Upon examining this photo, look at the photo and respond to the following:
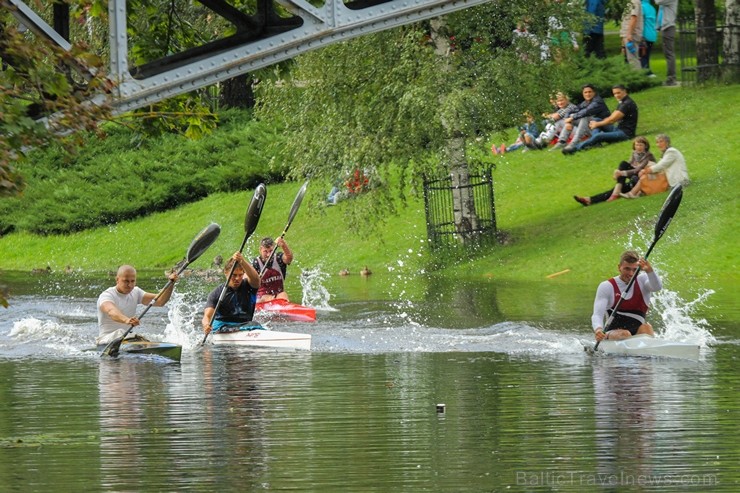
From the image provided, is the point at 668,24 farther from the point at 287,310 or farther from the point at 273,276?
the point at 287,310

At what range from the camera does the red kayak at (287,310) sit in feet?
77.6

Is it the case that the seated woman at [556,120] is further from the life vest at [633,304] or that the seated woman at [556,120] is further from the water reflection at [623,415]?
the water reflection at [623,415]

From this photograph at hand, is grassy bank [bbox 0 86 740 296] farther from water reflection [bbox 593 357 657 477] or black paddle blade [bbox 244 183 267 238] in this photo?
water reflection [bbox 593 357 657 477]

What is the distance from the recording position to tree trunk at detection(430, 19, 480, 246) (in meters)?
29.8

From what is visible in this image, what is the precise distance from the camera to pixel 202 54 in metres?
15.5

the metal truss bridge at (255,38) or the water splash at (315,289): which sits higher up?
the metal truss bridge at (255,38)

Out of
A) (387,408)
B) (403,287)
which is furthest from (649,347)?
(403,287)

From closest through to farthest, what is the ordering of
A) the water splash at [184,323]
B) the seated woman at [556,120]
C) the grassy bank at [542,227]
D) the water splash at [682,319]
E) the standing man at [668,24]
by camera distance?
1. the water splash at [682,319]
2. the water splash at [184,323]
3. the grassy bank at [542,227]
4. the seated woman at [556,120]
5. the standing man at [668,24]

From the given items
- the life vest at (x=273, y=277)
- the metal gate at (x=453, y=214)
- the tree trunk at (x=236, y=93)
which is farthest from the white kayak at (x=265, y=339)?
the tree trunk at (x=236, y=93)

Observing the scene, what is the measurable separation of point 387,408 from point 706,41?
2473 cm

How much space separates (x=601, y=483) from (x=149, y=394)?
21.1ft

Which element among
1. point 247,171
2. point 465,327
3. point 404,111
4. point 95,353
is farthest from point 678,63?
point 95,353

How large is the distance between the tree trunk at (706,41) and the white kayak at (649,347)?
20.0m

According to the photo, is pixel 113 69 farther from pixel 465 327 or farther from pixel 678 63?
pixel 678 63
